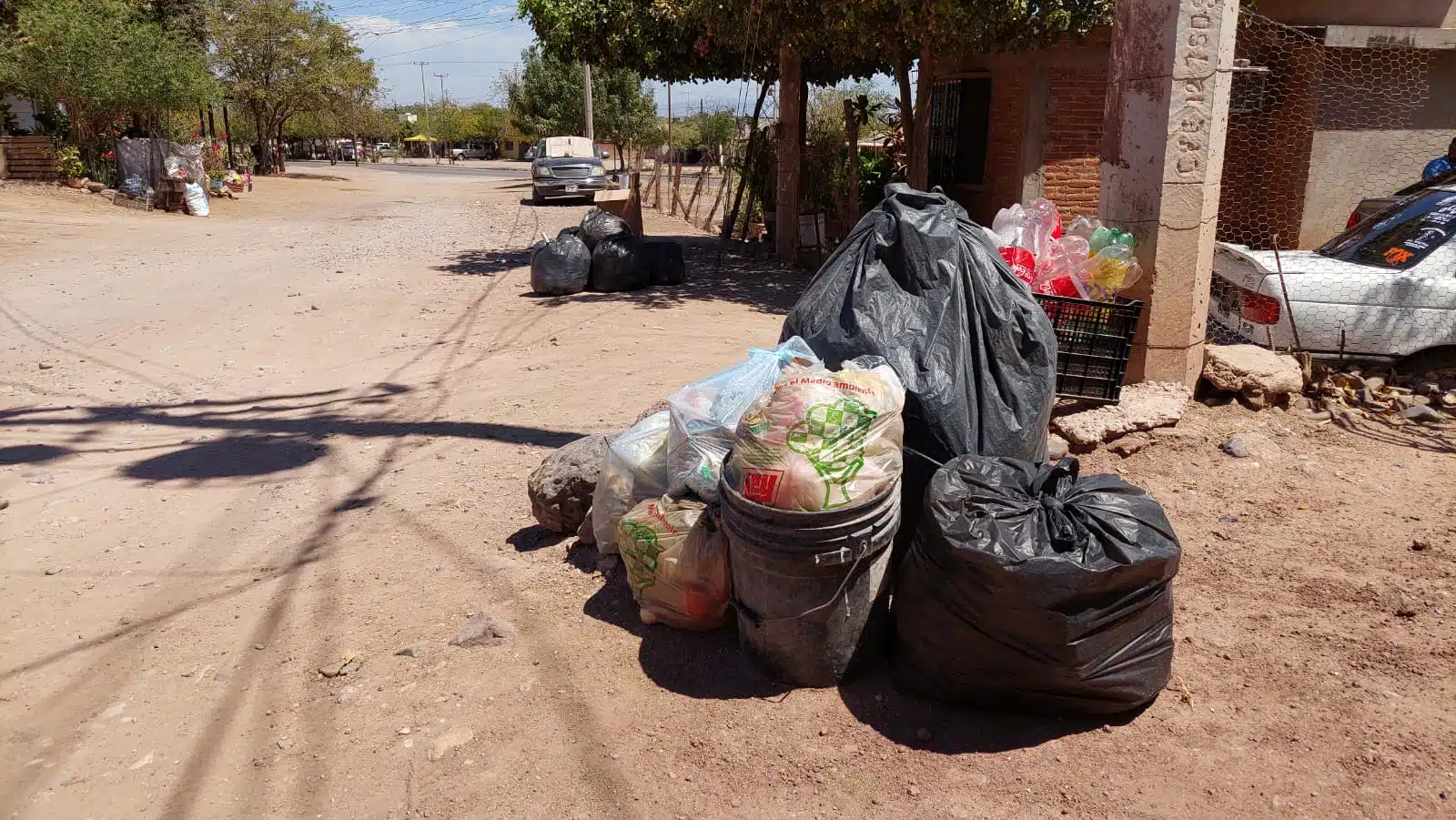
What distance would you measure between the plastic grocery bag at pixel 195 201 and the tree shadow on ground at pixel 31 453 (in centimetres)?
1715

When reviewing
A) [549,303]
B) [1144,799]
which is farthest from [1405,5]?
[1144,799]

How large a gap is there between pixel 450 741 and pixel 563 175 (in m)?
23.5

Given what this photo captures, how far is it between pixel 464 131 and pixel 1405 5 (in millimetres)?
84292

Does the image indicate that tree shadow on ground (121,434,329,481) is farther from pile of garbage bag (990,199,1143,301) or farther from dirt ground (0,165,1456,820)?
pile of garbage bag (990,199,1143,301)

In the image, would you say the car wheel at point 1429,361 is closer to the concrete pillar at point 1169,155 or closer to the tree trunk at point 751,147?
the concrete pillar at point 1169,155

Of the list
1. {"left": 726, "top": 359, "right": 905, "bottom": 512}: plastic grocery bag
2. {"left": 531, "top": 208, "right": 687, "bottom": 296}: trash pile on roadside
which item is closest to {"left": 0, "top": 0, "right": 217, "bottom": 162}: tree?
{"left": 531, "top": 208, "right": 687, "bottom": 296}: trash pile on roadside

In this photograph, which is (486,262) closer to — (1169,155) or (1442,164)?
(1169,155)

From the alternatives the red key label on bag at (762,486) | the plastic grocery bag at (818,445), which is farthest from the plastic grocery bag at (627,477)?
the red key label on bag at (762,486)

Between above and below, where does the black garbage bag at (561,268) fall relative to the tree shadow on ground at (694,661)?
above

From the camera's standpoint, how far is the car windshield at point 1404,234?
568 centimetres

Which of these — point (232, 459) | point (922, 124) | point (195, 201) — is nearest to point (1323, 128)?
point (922, 124)

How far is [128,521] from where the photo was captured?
4328 millimetres

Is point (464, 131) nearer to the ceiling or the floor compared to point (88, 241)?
nearer to the ceiling

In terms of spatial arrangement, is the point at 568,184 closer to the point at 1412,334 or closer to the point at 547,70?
the point at 547,70
